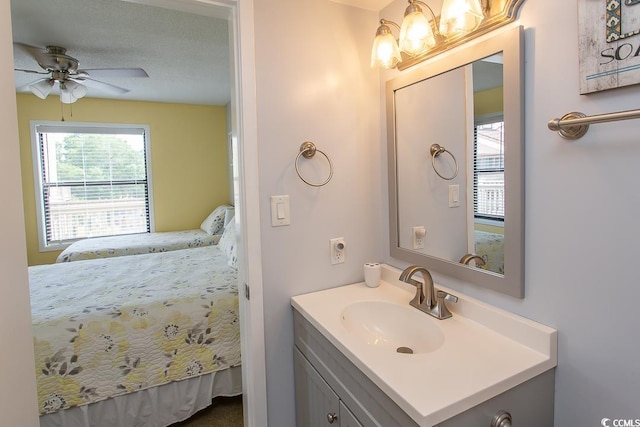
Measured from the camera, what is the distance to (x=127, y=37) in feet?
7.90

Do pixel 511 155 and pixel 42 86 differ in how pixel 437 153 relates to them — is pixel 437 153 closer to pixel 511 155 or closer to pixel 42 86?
pixel 511 155

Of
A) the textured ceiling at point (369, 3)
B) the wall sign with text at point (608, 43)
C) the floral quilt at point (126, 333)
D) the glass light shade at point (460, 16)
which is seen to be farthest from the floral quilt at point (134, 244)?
the wall sign with text at point (608, 43)

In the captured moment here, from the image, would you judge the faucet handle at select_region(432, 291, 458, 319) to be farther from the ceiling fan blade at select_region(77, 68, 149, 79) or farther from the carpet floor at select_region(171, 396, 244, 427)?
A: the ceiling fan blade at select_region(77, 68, 149, 79)

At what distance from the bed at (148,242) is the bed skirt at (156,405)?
2125 mm

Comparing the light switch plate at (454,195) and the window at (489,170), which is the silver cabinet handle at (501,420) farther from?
the light switch plate at (454,195)

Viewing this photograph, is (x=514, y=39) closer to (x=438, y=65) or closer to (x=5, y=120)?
(x=438, y=65)

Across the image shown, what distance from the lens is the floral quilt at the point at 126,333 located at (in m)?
1.69

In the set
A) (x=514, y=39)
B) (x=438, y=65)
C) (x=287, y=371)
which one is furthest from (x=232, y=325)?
(x=514, y=39)

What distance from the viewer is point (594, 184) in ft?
2.74

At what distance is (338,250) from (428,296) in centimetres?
46

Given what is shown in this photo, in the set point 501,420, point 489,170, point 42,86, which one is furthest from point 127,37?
point 501,420

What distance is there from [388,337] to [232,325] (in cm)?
113

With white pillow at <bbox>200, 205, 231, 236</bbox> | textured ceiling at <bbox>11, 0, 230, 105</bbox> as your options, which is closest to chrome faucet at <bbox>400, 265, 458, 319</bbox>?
textured ceiling at <bbox>11, 0, 230, 105</bbox>

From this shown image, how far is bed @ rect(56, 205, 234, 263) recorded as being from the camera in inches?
138
